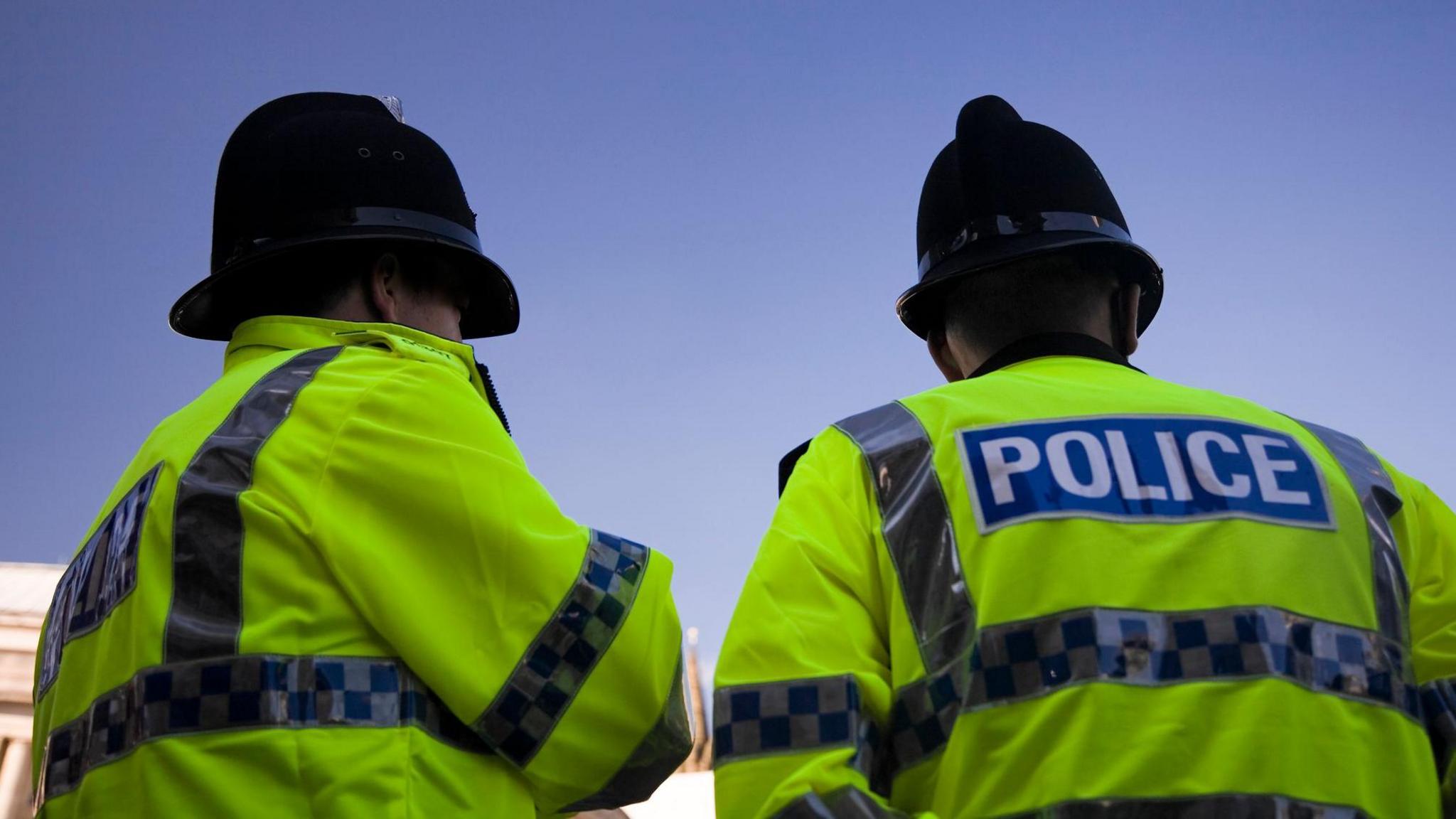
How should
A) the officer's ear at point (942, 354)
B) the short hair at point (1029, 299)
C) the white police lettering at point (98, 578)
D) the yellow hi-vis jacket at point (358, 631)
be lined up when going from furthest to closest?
the officer's ear at point (942, 354)
the short hair at point (1029, 299)
the white police lettering at point (98, 578)
the yellow hi-vis jacket at point (358, 631)

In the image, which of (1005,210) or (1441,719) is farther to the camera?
(1005,210)

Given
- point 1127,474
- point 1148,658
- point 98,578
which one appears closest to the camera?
point 1148,658

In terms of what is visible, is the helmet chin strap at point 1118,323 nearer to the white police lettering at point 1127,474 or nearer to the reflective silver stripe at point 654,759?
the white police lettering at point 1127,474

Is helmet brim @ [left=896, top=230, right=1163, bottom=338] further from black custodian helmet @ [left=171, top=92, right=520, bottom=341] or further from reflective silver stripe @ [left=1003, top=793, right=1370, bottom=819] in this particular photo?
reflective silver stripe @ [left=1003, top=793, right=1370, bottom=819]

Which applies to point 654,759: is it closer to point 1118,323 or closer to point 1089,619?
point 1089,619

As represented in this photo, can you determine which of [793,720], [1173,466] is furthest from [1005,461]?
[793,720]

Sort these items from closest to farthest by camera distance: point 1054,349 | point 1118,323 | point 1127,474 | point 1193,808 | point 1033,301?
point 1193,808 → point 1127,474 → point 1054,349 → point 1033,301 → point 1118,323

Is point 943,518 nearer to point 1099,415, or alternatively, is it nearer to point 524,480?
point 1099,415

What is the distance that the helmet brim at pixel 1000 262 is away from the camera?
273 cm

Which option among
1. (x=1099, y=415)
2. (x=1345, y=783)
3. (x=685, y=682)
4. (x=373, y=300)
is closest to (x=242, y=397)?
(x=373, y=300)

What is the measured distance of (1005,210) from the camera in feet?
9.29

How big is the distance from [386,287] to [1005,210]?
1.29 metres

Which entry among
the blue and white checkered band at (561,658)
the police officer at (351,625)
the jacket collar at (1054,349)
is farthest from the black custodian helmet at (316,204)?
the jacket collar at (1054,349)

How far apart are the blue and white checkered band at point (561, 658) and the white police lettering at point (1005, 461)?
24.7 inches
